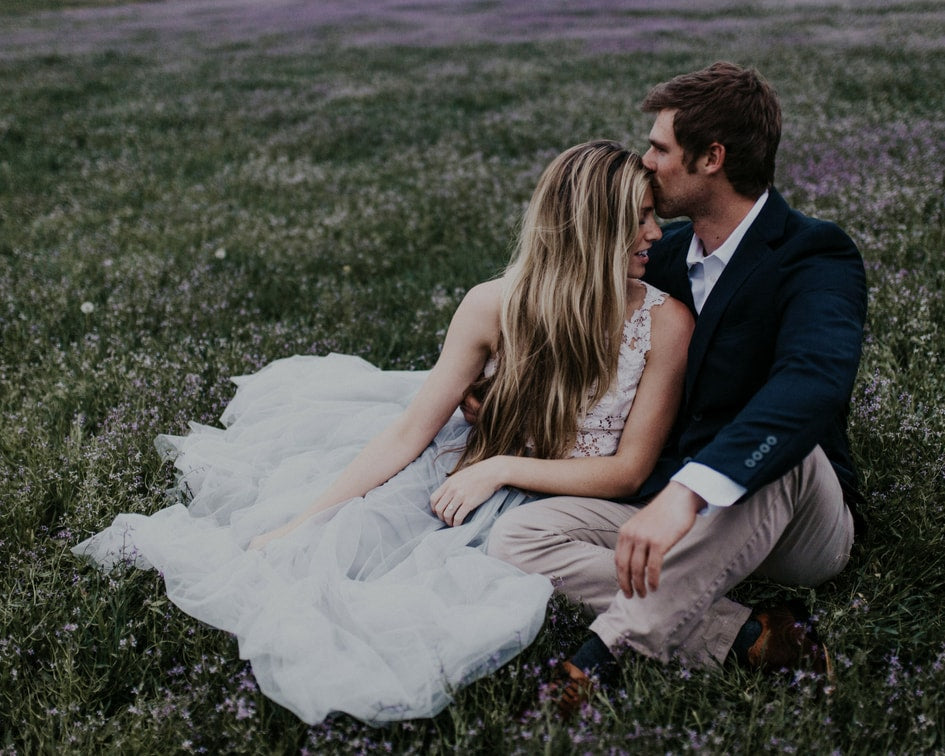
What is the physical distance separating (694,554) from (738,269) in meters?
1.20

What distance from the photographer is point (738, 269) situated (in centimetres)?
325

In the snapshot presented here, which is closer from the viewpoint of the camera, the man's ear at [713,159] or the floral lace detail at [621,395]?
the man's ear at [713,159]

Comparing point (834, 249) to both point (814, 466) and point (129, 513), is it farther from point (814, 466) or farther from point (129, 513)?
point (129, 513)

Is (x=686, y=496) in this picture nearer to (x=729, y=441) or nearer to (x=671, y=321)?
(x=729, y=441)

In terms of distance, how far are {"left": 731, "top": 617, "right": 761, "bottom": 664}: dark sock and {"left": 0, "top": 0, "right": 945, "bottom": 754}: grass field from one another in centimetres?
7

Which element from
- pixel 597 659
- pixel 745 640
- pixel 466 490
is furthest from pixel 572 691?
pixel 466 490

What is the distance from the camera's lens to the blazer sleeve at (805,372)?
8.52ft

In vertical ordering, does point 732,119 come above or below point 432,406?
above

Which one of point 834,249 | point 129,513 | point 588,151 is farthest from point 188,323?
point 834,249

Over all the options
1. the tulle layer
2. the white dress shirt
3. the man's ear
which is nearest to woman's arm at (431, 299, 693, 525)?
the tulle layer

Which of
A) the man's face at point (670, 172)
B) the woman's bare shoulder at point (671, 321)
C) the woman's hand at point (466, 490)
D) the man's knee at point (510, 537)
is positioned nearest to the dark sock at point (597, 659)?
the man's knee at point (510, 537)

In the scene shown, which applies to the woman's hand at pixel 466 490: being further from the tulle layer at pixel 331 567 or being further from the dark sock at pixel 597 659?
the dark sock at pixel 597 659

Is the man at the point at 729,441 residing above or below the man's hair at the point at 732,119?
below

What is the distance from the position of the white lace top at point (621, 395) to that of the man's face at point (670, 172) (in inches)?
15.6
